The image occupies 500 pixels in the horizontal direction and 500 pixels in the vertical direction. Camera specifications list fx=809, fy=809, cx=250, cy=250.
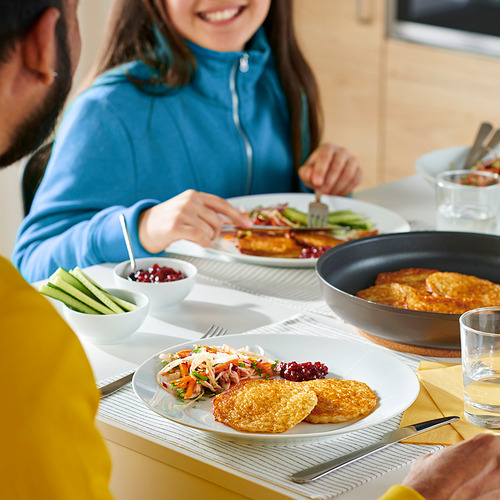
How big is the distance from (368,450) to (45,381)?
16.4 inches

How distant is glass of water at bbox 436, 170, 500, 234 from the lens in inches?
63.7

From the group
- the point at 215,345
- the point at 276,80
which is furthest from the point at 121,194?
the point at 215,345

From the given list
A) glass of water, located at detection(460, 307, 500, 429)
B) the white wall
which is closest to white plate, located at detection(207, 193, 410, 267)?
glass of water, located at detection(460, 307, 500, 429)

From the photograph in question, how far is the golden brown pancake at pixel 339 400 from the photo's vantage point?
3.22ft

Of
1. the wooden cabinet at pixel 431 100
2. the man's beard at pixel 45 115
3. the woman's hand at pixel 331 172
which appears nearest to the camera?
the man's beard at pixel 45 115

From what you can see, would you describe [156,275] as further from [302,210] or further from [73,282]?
[302,210]

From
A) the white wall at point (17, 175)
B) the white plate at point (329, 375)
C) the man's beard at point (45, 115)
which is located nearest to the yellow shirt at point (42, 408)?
the man's beard at point (45, 115)

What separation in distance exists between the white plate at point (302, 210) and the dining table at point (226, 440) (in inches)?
2.3

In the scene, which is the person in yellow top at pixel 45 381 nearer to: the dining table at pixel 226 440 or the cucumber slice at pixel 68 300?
the dining table at pixel 226 440

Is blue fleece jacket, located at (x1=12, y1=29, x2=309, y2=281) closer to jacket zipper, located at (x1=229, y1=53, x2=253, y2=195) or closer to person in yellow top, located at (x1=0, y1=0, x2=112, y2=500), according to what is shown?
jacket zipper, located at (x1=229, y1=53, x2=253, y2=195)

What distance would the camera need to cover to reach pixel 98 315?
1227 mm

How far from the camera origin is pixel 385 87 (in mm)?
4152

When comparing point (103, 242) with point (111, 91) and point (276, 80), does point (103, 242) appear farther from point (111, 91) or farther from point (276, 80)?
point (276, 80)

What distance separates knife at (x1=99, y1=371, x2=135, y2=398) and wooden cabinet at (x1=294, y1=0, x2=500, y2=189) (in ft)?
9.83
